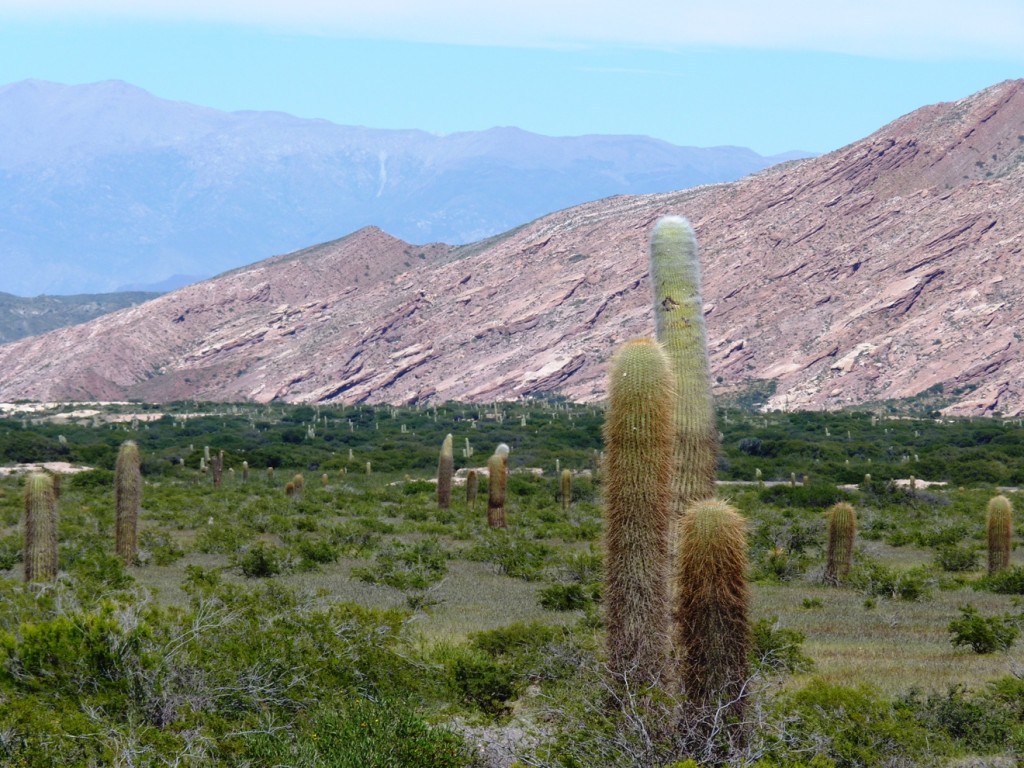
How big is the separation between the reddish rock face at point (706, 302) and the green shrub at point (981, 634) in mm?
53749

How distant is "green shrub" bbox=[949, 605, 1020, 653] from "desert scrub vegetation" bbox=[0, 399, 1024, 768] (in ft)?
0.11

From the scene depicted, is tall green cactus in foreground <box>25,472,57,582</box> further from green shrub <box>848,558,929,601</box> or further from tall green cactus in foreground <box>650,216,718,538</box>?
green shrub <box>848,558,929,601</box>

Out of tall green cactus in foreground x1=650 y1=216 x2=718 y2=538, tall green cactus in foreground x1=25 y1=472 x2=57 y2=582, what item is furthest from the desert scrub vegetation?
tall green cactus in foreground x1=650 y1=216 x2=718 y2=538

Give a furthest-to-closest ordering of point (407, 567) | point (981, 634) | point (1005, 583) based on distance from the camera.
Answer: point (407, 567), point (1005, 583), point (981, 634)

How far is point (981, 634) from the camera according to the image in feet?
40.9

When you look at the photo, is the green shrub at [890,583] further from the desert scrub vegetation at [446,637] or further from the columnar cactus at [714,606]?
the columnar cactus at [714,606]

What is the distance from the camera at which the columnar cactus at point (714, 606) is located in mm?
7809

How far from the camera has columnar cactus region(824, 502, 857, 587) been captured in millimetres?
17172

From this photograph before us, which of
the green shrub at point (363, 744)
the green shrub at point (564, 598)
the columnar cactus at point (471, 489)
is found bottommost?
the green shrub at point (564, 598)

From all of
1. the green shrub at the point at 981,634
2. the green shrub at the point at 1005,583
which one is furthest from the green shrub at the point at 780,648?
the green shrub at the point at 1005,583

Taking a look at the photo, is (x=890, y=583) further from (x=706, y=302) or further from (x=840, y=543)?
(x=706, y=302)

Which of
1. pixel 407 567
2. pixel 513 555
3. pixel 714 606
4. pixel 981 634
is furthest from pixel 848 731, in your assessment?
pixel 513 555

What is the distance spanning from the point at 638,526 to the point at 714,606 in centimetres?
63

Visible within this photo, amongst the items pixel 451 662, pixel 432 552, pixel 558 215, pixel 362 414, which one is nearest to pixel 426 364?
pixel 362 414
